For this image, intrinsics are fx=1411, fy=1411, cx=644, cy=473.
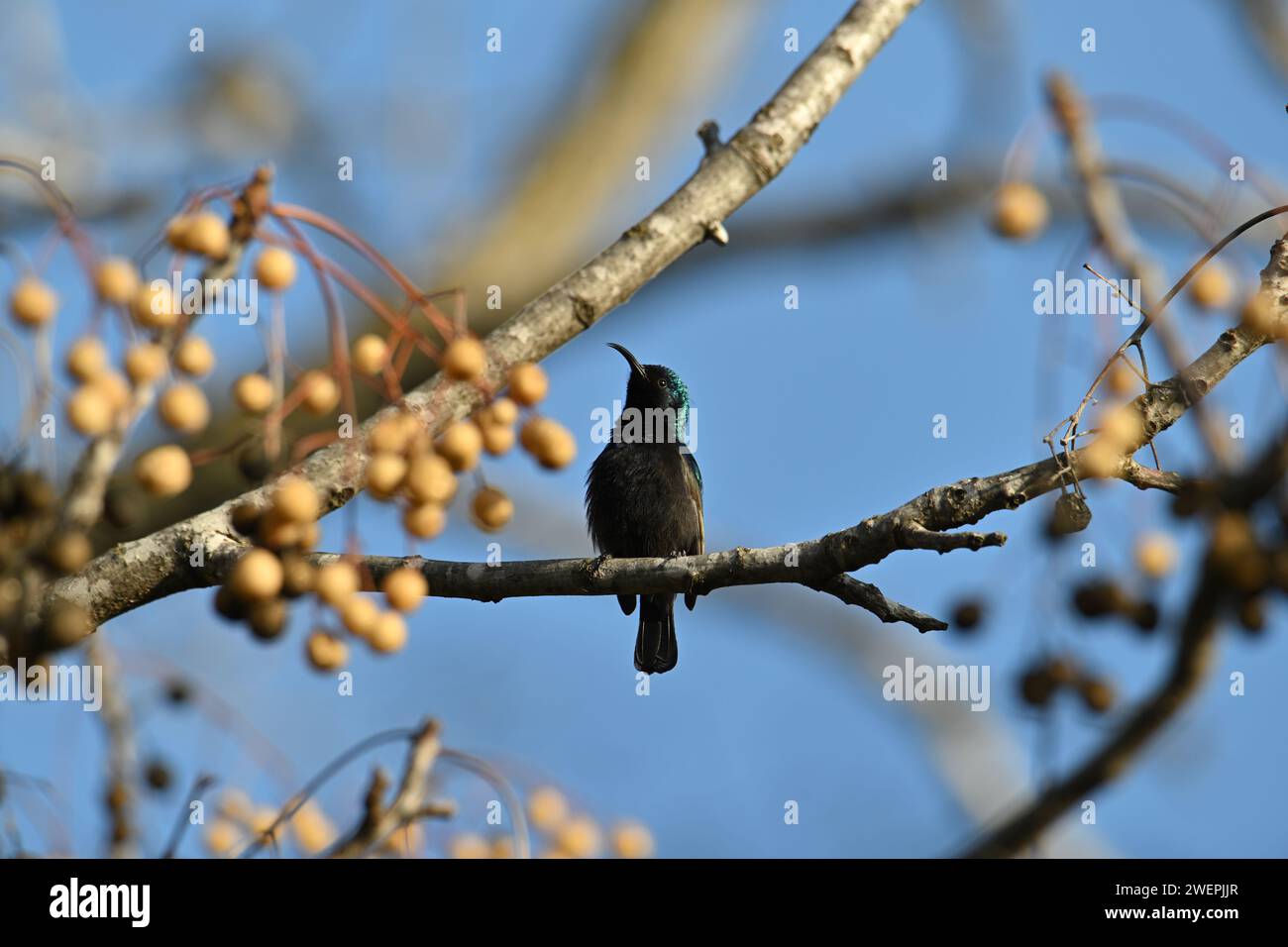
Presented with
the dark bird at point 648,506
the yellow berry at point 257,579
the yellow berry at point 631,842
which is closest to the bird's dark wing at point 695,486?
the dark bird at point 648,506

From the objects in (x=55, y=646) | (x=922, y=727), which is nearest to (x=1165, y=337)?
(x=55, y=646)

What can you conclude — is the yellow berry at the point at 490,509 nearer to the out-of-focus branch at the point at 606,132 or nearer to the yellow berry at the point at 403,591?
the yellow berry at the point at 403,591

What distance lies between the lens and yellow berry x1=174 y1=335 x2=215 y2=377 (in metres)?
2.46

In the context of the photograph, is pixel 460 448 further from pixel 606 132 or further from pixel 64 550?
pixel 606 132

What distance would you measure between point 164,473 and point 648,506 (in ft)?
13.4

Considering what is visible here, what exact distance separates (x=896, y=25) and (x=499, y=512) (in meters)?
1.65

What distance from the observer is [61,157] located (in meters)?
7.23

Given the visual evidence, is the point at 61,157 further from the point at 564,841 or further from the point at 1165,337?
the point at 1165,337

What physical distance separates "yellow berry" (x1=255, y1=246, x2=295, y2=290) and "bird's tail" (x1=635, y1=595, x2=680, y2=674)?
4.13 meters

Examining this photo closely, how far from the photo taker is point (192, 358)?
2473 millimetres

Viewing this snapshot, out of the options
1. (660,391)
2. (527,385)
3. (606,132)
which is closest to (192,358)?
(527,385)

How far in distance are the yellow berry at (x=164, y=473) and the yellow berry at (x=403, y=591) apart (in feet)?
1.62

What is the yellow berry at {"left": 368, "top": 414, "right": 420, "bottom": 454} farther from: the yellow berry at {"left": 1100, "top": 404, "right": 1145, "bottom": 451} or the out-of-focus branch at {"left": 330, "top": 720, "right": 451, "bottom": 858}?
the yellow berry at {"left": 1100, "top": 404, "right": 1145, "bottom": 451}

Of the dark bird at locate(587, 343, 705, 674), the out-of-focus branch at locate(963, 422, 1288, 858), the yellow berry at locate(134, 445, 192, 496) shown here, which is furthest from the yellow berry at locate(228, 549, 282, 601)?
the dark bird at locate(587, 343, 705, 674)
